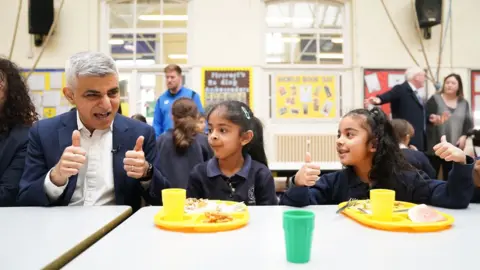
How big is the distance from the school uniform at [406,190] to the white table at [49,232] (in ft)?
2.07

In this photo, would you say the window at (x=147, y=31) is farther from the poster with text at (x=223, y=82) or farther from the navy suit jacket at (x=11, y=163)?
the navy suit jacket at (x=11, y=163)

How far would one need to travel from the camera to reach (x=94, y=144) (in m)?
1.78

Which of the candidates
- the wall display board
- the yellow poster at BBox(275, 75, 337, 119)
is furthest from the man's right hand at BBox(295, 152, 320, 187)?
the wall display board

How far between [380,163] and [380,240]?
88 centimetres

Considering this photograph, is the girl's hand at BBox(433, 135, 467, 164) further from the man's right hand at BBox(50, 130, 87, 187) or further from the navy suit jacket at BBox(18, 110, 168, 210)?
the man's right hand at BBox(50, 130, 87, 187)

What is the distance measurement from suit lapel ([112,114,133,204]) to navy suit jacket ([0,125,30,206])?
0.40m

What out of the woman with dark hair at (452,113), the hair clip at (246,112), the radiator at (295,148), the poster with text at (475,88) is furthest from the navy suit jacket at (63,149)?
Result: the poster with text at (475,88)

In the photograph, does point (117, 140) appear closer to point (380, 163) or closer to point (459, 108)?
point (380, 163)

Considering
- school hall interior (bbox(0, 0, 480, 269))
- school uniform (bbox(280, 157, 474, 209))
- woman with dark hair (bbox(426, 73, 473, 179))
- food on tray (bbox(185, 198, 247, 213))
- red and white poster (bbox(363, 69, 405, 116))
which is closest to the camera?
food on tray (bbox(185, 198, 247, 213))

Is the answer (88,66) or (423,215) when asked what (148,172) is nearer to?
(88,66)

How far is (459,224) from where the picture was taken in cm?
117

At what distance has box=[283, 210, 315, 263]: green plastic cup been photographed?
821mm

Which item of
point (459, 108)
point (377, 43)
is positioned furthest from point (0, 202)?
point (377, 43)

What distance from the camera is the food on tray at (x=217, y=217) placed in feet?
3.80
